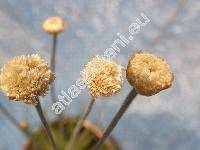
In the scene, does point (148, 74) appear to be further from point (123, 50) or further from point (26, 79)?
point (123, 50)

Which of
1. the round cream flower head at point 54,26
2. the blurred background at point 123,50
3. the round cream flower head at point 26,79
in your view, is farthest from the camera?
the blurred background at point 123,50

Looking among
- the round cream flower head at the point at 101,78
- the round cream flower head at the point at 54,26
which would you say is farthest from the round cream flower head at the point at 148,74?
the round cream flower head at the point at 54,26

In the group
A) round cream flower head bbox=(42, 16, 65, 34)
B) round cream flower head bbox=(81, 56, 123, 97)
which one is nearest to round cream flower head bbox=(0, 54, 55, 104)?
round cream flower head bbox=(81, 56, 123, 97)

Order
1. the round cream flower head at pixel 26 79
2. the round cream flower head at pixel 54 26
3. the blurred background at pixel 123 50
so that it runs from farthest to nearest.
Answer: the blurred background at pixel 123 50 < the round cream flower head at pixel 54 26 < the round cream flower head at pixel 26 79

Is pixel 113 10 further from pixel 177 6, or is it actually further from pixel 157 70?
pixel 157 70

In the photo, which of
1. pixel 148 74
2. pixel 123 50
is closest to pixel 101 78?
pixel 148 74

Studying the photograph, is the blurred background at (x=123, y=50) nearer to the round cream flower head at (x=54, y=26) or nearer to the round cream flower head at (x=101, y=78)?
the round cream flower head at (x=54, y=26)
